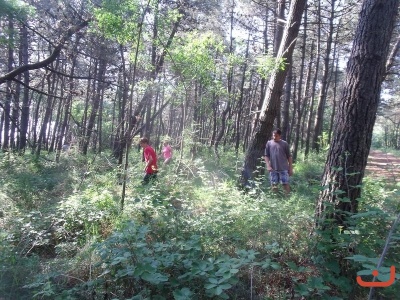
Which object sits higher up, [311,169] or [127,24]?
[127,24]

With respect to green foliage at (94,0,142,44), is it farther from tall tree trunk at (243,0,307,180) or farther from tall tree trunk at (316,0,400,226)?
tall tree trunk at (316,0,400,226)

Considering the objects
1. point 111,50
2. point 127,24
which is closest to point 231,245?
point 127,24

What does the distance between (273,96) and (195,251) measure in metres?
4.48

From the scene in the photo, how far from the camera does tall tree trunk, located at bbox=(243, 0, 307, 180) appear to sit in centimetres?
682

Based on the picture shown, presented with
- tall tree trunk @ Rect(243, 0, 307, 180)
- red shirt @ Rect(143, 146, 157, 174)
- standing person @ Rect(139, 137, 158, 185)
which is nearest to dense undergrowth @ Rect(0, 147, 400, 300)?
tall tree trunk @ Rect(243, 0, 307, 180)

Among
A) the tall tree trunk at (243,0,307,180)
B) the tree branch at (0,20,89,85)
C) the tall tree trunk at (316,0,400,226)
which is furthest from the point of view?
the tree branch at (0,20,89,85)

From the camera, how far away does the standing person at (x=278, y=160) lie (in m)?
6.84

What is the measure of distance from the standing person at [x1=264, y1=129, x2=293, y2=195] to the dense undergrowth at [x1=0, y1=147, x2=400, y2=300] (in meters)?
1.37

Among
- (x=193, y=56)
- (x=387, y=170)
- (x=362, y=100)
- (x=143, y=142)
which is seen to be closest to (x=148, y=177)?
(x=143, y=142)

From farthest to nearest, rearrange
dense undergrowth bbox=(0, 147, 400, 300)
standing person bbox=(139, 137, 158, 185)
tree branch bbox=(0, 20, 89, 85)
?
1. standing person bbox=(139, 137, 158, 185)
2. tree branch bbox=(0, 20, 89, 85)
3. dense undergrowth bbox=(0, 147, 400, 300)

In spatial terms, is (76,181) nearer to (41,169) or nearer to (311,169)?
(41,169)

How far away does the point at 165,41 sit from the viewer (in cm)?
880

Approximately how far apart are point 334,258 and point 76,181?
309 inches

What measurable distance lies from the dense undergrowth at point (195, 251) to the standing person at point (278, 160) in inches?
53.9
